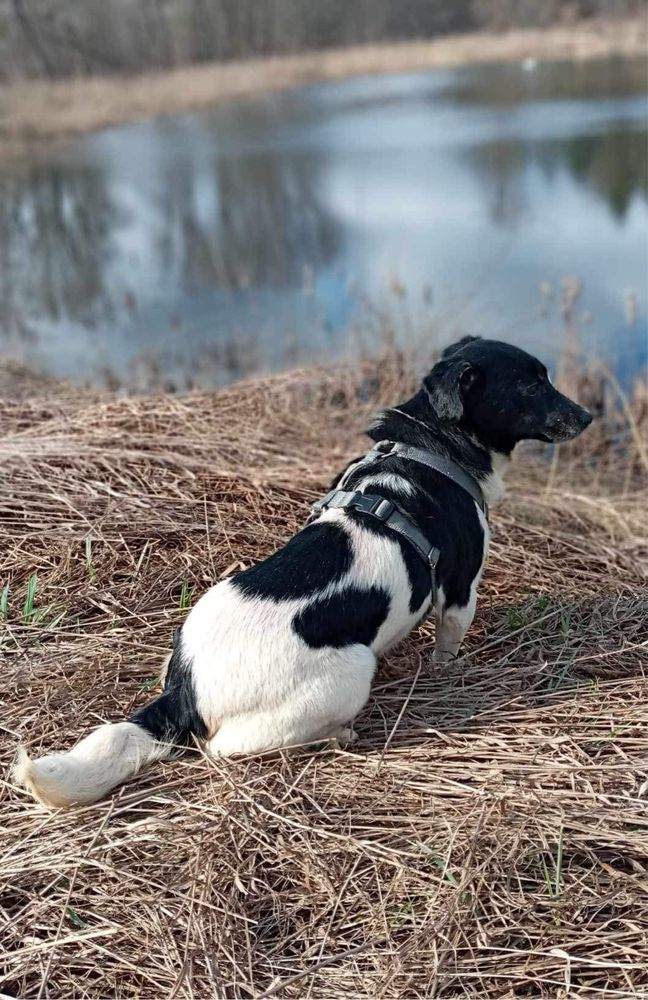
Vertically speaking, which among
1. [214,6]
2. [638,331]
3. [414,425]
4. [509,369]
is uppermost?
[214,6]

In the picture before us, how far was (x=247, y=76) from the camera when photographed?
113 feet

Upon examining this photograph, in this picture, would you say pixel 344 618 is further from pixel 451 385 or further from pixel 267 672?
pixel 451 385

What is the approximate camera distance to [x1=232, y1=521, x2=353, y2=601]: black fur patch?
259 cm

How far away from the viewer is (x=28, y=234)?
44.7 feet

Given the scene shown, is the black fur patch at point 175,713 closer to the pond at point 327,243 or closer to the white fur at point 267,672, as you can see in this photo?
the white fur at point 267,672

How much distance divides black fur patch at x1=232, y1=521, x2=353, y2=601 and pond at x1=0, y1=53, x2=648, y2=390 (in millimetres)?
4903

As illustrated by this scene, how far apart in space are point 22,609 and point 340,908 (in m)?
1.81

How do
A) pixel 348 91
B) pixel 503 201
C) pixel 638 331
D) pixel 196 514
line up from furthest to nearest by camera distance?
pixel 348 91
pixel 503 201
pixel 638 331
pixel 196 514

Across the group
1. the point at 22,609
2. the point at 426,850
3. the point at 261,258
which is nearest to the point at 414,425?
the point at 426,850

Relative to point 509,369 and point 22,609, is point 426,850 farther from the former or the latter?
point 22,609

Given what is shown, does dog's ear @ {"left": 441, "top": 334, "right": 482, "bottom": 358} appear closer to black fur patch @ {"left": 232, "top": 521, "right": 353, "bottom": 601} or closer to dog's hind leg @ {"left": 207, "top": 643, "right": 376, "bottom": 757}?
black fur patch @ {"left": 232, "top": 521, "right": 353, "bottom": 601}

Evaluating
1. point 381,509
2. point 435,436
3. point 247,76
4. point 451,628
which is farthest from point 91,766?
point 247,76

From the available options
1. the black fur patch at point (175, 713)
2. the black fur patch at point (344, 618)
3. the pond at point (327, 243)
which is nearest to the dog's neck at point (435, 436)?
the black fur patch at point (344, 618)

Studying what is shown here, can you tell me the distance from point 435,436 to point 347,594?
78 centimetres
